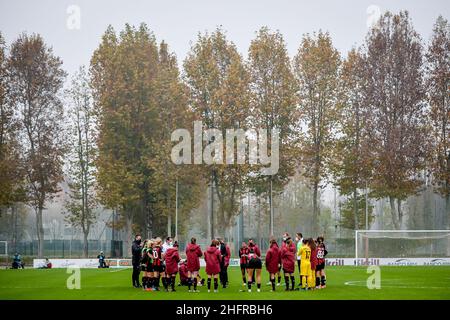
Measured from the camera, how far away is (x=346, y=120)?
72.8m

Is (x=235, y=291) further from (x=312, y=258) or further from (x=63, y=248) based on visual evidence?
(x=63, y=248)

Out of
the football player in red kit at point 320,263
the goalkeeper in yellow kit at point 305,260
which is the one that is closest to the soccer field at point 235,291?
the football player in red kit at point 320,263

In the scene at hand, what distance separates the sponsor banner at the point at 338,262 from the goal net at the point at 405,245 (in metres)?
0.58

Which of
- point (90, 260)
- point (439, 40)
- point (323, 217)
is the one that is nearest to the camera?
point (90, 260)

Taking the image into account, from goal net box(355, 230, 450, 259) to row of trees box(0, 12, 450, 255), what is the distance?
5635 millimetres

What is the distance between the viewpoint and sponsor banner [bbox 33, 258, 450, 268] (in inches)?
2468

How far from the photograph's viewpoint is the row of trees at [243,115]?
6969 centimetres

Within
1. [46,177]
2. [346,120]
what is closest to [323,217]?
[346,120]

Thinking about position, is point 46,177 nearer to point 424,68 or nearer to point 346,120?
point 346,120

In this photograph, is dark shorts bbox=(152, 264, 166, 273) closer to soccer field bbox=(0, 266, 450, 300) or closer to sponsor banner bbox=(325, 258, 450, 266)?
soccer field bbox=(0, 266, 450, 300)


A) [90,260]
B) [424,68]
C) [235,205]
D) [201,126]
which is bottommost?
[90,260]

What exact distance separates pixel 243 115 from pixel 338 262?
1630 centimetres

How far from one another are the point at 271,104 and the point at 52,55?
22.2 m

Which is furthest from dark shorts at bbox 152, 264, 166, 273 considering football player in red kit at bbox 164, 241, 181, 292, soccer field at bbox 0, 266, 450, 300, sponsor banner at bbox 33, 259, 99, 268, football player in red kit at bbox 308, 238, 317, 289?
sponsor banner at bbox 33, 259, 99, 268
